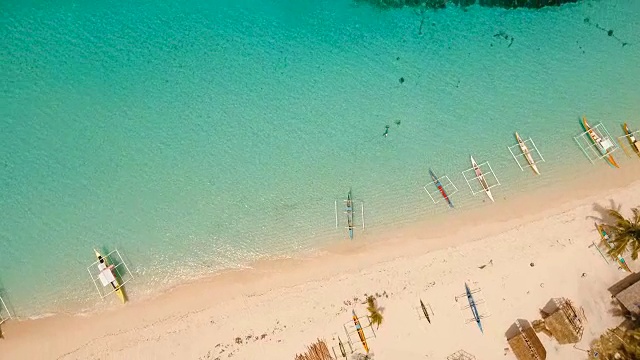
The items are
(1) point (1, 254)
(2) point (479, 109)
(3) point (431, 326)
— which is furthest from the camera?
(2) point (479, 109)

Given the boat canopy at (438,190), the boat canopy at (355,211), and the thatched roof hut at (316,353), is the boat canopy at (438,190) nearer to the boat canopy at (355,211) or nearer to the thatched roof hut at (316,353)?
the boat canopy at (355,211)

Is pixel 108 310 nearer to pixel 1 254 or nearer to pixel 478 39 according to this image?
pixel 1 254

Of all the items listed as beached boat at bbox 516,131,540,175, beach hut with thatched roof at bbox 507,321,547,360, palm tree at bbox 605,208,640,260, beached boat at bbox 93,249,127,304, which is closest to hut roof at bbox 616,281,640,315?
palm tree at bbox 605,208,640,260

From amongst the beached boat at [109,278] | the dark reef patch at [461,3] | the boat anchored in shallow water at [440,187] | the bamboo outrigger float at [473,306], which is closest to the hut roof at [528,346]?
the bamboo outrigger float at [473,306]

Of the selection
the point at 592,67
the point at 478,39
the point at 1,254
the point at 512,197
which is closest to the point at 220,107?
the point at 1,254

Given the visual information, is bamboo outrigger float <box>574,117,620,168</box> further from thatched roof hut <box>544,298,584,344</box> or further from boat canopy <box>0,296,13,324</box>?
boat canopy <box>0,296,13,324</box>

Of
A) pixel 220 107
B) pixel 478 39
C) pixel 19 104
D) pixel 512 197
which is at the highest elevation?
pixel 19 104

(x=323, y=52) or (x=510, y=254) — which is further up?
(x=323, y=52)
